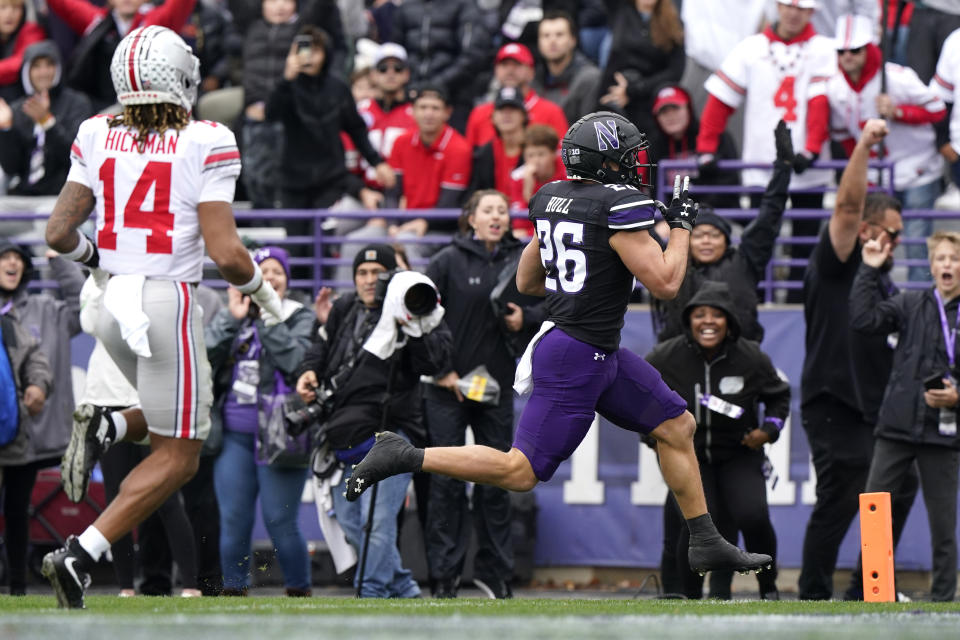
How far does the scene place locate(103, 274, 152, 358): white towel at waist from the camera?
6938 millimetres

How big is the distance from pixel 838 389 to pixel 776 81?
3205 mm

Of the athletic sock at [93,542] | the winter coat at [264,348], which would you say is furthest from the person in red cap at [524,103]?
the athletic sock at [93,542]

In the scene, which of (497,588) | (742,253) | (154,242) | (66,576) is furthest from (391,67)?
(66,576)

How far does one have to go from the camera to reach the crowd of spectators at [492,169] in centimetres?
934

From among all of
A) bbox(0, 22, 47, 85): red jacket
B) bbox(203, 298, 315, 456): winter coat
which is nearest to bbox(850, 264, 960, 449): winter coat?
bbox(203, 298, 315, 456): winter coat

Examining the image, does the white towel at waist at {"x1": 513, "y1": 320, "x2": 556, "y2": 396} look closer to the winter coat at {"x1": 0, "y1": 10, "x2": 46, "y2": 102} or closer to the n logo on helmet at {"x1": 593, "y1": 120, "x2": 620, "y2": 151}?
the n logo on helmet at {"x1": 593, "y1": 120, "x2": 620, "y2": 151}

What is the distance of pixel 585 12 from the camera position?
572 inches

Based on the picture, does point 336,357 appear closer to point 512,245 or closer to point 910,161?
point 512,245

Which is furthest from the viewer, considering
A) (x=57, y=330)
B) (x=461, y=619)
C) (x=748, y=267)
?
(x=57, y=330)

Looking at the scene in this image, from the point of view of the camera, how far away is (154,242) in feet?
23.3

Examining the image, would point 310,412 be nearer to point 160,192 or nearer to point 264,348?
point 264,348

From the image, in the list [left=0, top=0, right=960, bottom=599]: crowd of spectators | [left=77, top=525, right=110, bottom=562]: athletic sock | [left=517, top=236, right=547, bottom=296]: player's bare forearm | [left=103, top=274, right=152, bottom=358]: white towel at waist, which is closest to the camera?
[left=77, top=525, right=110, bottom=562]: athletic sock

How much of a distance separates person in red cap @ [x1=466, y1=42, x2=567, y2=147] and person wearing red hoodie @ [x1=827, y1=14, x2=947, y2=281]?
6.92ft

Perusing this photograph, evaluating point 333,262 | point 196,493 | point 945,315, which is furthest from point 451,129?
point 945,315
